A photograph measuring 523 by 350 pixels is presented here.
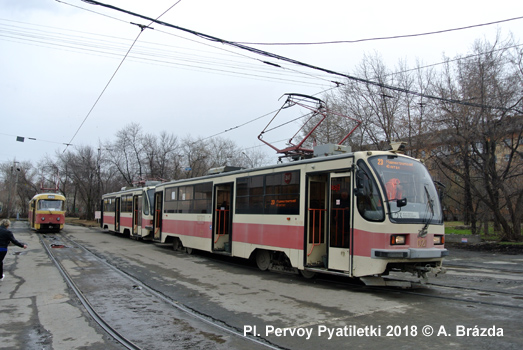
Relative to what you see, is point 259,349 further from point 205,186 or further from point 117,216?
point 117,216

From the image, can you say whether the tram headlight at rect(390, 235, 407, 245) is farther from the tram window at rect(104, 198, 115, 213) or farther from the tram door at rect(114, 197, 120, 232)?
the tram window at rect(104, 198, 115, 213)

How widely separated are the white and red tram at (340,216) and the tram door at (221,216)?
0.24 ft

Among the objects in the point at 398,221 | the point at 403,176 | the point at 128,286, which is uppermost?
the point at 403,176

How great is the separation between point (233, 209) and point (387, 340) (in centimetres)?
814

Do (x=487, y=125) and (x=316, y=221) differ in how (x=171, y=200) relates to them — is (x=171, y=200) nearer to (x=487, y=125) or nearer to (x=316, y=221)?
(x=316, y=221)

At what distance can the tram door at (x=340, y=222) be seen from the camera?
8703 mm

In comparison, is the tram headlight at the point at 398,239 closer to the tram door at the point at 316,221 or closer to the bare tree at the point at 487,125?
the tram door at the point at 316,221

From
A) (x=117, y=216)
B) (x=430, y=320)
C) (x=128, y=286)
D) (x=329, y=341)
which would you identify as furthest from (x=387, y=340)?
(x=117, y=216)

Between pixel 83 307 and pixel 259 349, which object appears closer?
pixel 259 349

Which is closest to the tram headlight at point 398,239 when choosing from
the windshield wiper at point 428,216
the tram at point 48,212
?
the windshield wiper at point 428,216

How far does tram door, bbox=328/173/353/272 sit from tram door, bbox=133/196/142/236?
16.0 meters

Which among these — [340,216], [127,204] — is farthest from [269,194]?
[127,204]

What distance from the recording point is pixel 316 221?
32.1ft

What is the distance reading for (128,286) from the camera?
9359 millimetres
